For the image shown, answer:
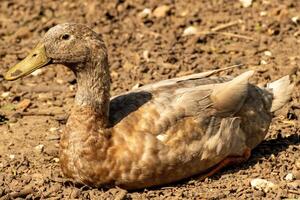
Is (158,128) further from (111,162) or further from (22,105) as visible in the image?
(22,105)

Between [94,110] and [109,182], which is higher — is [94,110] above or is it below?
above

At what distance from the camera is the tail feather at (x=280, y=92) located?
685 cm

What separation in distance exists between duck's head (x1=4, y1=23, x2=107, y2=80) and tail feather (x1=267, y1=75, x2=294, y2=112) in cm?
181

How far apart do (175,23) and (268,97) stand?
10.5 feet

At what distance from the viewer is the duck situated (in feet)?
19.2

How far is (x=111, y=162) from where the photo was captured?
229 inches

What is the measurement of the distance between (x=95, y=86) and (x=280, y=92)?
6.28ft

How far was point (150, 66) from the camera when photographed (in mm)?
8711

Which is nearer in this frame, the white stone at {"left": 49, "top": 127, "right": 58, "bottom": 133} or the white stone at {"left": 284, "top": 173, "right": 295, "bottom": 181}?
the white stone at {"left": 284, "top": 173, "right": 295, "bottom": 181}

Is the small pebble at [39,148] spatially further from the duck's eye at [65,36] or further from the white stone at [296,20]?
the white stone at [296,20]

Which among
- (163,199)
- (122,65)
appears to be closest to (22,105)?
(122,65)

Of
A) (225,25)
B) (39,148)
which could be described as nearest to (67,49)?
(39,148)

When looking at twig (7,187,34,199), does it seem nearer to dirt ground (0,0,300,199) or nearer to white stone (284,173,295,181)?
dirt ground (0,0,300,199)

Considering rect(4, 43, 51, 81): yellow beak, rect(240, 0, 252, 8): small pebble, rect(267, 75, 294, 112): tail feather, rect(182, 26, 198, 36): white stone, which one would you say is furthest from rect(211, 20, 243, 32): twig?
rect(4, 43, 51, 81): yellow beak
